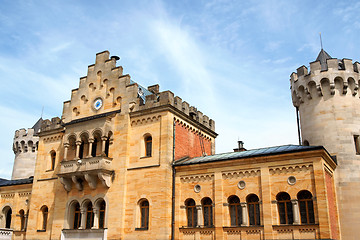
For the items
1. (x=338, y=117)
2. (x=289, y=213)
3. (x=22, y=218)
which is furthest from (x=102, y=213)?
(x=338, y=117)

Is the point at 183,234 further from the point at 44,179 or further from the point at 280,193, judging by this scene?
the point at 44,179

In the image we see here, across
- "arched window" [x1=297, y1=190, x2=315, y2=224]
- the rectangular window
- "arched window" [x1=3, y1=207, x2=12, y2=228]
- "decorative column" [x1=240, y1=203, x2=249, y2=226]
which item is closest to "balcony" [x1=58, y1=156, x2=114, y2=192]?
"decorative column" [x1=240, y1=203, x2=249, y2=226]

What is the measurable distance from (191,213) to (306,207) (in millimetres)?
8320

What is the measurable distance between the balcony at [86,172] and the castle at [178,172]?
9 centimetres

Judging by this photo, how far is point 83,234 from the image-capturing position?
29172 mm

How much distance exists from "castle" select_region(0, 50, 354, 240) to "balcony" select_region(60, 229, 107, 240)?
11cm

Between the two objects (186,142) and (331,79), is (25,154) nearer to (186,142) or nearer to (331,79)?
(186,142)

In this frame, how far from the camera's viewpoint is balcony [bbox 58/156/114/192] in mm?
29047

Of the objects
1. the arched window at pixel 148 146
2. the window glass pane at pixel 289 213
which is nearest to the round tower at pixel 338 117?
the window glass pane at pixel 289 213

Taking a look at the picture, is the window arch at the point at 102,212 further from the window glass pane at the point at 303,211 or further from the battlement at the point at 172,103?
the window glass pane at the point at 303,211

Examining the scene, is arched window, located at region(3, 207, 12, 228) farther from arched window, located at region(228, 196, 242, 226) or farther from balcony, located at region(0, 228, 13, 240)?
arched window, located at region(228, 196, 242, 226)

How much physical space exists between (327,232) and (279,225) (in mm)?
2884

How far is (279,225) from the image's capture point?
23.1 meters

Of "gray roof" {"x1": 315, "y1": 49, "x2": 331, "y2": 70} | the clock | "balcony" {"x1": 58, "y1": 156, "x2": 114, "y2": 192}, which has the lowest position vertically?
"balcony" {"x1": 58, "y1": 156, "x2": 114, "y2": 192}
